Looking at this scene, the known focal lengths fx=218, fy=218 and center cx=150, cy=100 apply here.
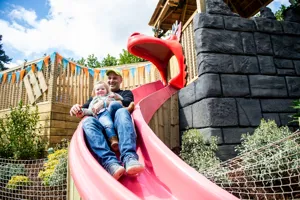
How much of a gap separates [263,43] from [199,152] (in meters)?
1.81

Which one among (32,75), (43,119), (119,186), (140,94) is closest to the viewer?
(119,186)

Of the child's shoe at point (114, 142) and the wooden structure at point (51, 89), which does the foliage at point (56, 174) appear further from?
the child's shoe at point (114, 142)

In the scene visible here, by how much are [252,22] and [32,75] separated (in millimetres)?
4627

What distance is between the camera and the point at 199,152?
247 cm

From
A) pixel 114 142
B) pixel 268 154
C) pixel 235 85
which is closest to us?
pixel 114 142

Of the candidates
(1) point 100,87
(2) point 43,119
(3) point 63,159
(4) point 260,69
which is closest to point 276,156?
(4) point 260,69

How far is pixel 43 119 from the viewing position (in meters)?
4.45

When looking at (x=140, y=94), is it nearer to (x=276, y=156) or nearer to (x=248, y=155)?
(x=248, y=155)

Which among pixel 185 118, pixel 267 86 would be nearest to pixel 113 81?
pixel 185 118

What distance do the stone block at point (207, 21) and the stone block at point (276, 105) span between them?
3.78 feet

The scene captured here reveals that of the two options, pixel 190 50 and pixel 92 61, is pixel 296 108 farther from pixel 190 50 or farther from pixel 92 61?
pixel 92 61

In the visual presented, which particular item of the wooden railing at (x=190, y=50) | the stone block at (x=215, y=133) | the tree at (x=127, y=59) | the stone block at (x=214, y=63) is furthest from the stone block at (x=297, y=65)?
the tree at (x=127, y=59)

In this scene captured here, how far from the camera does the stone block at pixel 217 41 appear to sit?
2.80m

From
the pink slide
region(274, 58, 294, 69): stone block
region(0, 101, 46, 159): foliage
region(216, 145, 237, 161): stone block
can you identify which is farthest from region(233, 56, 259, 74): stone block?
region(0, 101, 46, 159): foliage
